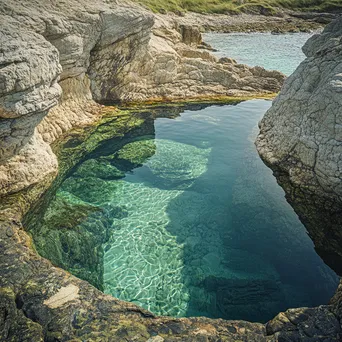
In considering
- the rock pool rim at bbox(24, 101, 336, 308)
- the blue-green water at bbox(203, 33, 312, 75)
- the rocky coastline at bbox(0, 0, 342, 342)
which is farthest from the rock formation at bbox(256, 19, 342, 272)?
the blue-green water at bbox(203, 33, 312, 75)

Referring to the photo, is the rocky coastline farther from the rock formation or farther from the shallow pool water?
the shallow pool water

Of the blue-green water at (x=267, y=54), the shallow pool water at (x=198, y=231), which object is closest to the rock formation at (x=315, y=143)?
the shallow pool water at (x=198, y=231)

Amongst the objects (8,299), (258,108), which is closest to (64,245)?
(8,299)

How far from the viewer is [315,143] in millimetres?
12922

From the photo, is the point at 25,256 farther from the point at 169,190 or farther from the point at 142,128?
the point at 142,128

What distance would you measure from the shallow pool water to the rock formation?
614 millimetres

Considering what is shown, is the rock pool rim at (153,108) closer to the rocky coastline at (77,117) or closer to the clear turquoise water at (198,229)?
the rocky coastline at (77,117)

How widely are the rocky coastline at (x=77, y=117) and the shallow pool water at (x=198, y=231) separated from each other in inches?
75.0

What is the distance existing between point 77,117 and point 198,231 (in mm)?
11289

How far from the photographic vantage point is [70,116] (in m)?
18.3

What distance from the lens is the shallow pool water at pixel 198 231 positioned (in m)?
9.12

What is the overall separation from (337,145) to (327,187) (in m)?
1.68

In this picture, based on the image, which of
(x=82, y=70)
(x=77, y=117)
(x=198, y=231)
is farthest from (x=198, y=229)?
(x=82, y=70)

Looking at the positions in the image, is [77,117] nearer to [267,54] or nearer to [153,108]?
[153,108]
